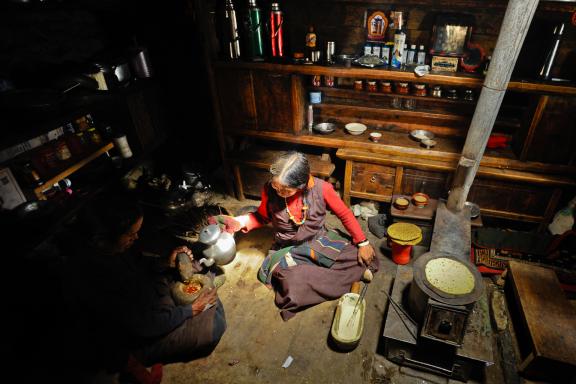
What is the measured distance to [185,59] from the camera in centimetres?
498

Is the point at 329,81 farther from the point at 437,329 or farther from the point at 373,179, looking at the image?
the point at 437,329

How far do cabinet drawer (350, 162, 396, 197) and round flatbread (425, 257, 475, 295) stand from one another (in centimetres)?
171

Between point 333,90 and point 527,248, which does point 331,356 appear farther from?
point 333,90

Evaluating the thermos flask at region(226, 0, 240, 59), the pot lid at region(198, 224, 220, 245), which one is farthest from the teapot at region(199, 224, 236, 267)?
the thermos flask at region(226, 0, 240, 59)

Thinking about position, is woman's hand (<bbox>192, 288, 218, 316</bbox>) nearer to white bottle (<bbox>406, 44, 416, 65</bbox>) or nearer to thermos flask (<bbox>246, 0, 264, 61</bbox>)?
thermos flask (<bbox>246, 0, 264, 61</bbox>)

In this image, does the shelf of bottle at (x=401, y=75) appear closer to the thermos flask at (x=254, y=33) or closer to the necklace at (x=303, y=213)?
the thermos flask at (x=254, y=33)

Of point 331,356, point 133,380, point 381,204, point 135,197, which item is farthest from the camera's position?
point 381,204

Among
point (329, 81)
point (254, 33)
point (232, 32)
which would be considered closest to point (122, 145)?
point (232, 32)

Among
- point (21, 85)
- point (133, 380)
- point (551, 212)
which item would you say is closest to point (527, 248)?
point (551, 212)

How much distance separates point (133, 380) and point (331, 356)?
5.90ft

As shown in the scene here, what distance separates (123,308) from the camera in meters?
2.61

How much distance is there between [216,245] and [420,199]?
2.60 meters

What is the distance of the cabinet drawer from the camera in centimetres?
432

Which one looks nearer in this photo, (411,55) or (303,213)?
(303,213)
